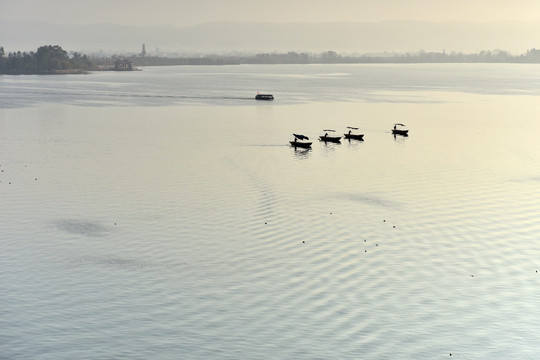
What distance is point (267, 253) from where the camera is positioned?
58031mm

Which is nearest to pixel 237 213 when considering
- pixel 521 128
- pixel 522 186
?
pixel 522 186

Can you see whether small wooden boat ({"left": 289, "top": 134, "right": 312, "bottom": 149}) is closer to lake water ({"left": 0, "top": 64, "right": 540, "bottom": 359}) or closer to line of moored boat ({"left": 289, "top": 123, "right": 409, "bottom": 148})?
line of moored boat ({"left": 289, "top": 123, "right": 409, "bottom": 148})

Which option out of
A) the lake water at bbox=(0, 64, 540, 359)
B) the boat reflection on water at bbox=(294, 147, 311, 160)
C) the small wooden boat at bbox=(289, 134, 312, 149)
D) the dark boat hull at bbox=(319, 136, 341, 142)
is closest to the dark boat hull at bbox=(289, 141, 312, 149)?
the small wooden boat at bbox=(289, 134, 312, 149)

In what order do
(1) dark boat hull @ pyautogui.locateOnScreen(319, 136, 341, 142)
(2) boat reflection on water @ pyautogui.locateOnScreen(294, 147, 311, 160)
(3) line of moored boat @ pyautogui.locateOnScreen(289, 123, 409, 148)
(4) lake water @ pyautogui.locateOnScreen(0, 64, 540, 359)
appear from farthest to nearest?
(1) dark boat hull @ pyautogui.locateOnScreen(319, 136, 341, 142) < (3) line of moored boat @ pyautogui.locateOnScreen(289, 123, 409, 148) < (2) boat reflection on water @ pyautogui.locateOnScreen(294, 147, 311, 160) < (4) lake water @ pyautogui.locateOnScreen(0, 64, 540, 359)

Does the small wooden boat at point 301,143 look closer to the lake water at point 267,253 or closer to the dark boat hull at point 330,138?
the lake water at point 267,253

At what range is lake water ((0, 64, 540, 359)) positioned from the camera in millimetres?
41938

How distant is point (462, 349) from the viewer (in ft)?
134

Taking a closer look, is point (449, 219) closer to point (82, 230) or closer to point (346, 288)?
point (346, 288)

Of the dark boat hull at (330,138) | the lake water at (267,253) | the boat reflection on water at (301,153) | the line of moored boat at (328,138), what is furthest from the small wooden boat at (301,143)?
the dark boat hull at (330,138)

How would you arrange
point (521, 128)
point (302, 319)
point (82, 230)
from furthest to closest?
1. point (521, 128)
2. point (82, 230)
3. point (302, 319)

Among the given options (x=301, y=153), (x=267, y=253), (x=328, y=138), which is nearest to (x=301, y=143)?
(x=301, y=153)

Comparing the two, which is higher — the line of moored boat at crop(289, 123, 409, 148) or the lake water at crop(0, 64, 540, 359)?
the line of moored boat at crop(289, 123, 409, 148)

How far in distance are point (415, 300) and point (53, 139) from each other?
3823 inches

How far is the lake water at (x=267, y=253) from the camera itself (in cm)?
4194
